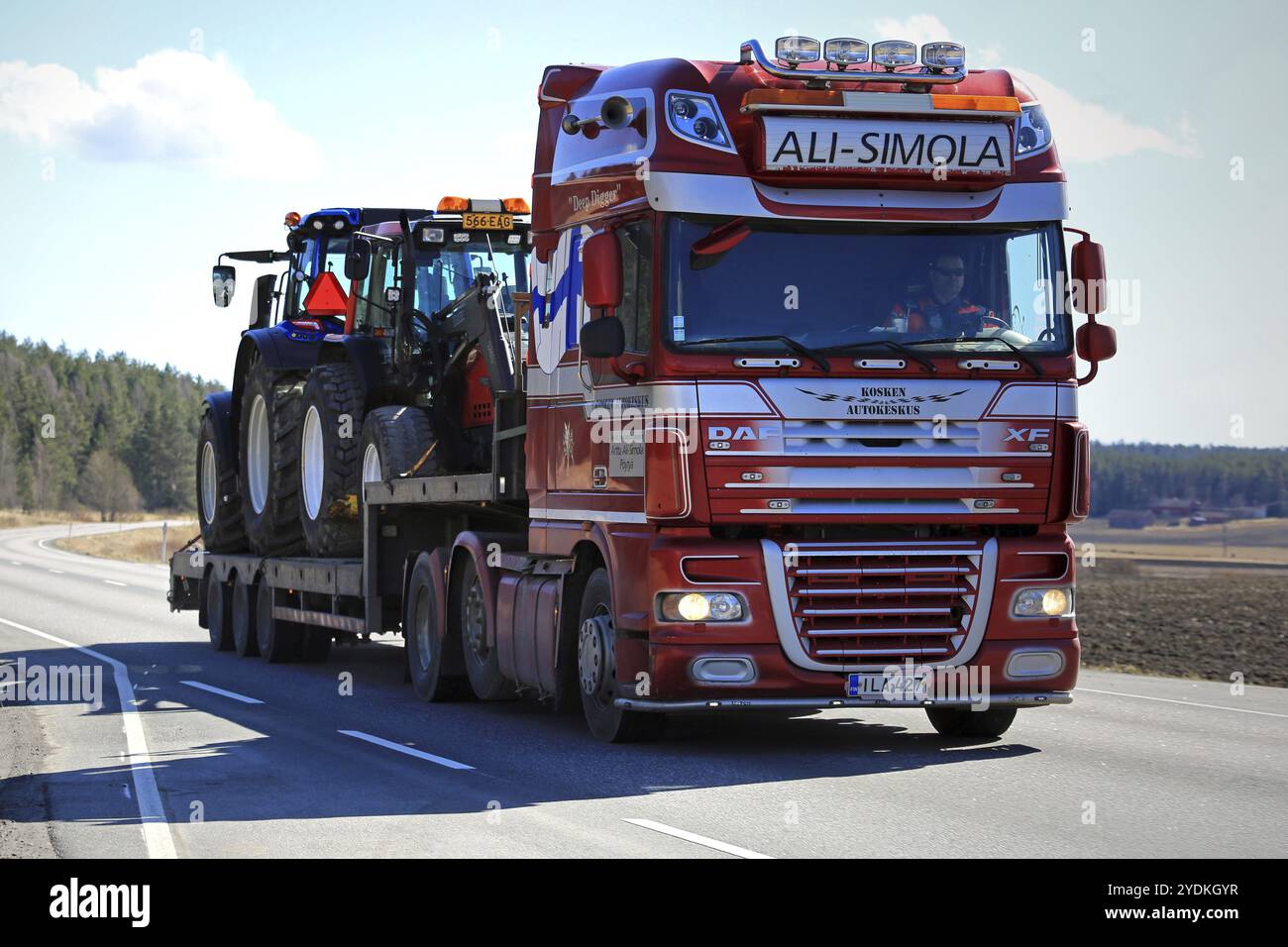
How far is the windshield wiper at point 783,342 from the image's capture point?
10602mm

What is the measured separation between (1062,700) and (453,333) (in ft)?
24.3

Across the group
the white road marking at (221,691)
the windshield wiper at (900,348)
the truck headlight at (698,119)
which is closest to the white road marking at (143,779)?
the white road marking at (221,691)

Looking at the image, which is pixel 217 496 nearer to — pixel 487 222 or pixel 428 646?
pixel 487 222

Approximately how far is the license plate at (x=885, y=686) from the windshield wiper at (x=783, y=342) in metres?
1.85

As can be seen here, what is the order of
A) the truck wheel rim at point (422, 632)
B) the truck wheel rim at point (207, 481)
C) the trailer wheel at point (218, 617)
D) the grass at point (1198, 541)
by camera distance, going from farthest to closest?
the grass at point (1198, 541), the truck wheel rim at point (207, 481), the trailer wheel at point (218, 617), the truck wheel rim at point (422, 632)

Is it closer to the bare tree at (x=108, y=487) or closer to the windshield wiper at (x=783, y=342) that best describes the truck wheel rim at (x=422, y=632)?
the windshield wiper at (x=783, y=342)

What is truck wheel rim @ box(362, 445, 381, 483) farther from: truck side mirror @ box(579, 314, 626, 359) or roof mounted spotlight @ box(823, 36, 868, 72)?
roof mounted spotlight @ box(823, 36, 868, 72)

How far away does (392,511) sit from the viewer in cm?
1609

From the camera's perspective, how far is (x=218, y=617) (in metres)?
21.2

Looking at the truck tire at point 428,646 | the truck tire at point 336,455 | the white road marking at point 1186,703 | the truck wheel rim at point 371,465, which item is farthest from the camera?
the truck tire at point 336,455

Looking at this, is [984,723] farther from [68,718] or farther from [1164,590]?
[1164,590]

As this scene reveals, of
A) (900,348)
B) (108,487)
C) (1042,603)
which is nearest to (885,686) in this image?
(1042,603)

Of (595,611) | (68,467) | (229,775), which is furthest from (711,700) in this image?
(68,467)

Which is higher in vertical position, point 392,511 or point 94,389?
point 94,389
